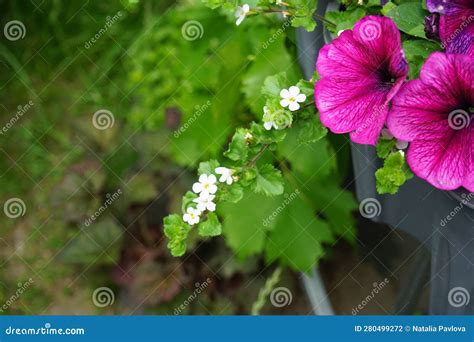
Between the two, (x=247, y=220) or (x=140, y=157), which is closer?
(x=247, y=220)

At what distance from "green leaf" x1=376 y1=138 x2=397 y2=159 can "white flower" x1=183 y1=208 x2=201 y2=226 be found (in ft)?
0.65

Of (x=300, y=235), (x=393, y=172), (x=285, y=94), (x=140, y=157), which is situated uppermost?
(x=285, y=94)

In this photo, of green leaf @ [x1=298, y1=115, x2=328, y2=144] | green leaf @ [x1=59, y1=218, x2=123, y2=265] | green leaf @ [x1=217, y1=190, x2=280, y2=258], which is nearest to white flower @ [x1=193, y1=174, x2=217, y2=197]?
green leaf @ [x1=298, y1=115, x2=328, y2=144]

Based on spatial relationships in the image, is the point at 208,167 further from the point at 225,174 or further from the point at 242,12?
the point at 242,12

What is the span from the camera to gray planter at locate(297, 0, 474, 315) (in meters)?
0.74

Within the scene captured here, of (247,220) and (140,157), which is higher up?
(140,157)

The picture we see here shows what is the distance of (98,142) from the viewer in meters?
1.59

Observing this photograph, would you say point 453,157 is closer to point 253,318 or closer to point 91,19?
point 253,318

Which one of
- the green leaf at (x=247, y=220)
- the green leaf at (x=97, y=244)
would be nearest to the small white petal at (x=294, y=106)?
the green leaf at (x=247, y=220)

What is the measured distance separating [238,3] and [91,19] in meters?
1.20

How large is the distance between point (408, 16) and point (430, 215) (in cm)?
24

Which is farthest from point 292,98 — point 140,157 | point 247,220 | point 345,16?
point 140,157

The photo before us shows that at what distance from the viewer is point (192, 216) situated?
74 centimetres

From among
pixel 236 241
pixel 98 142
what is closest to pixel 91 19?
pixel 98 142
